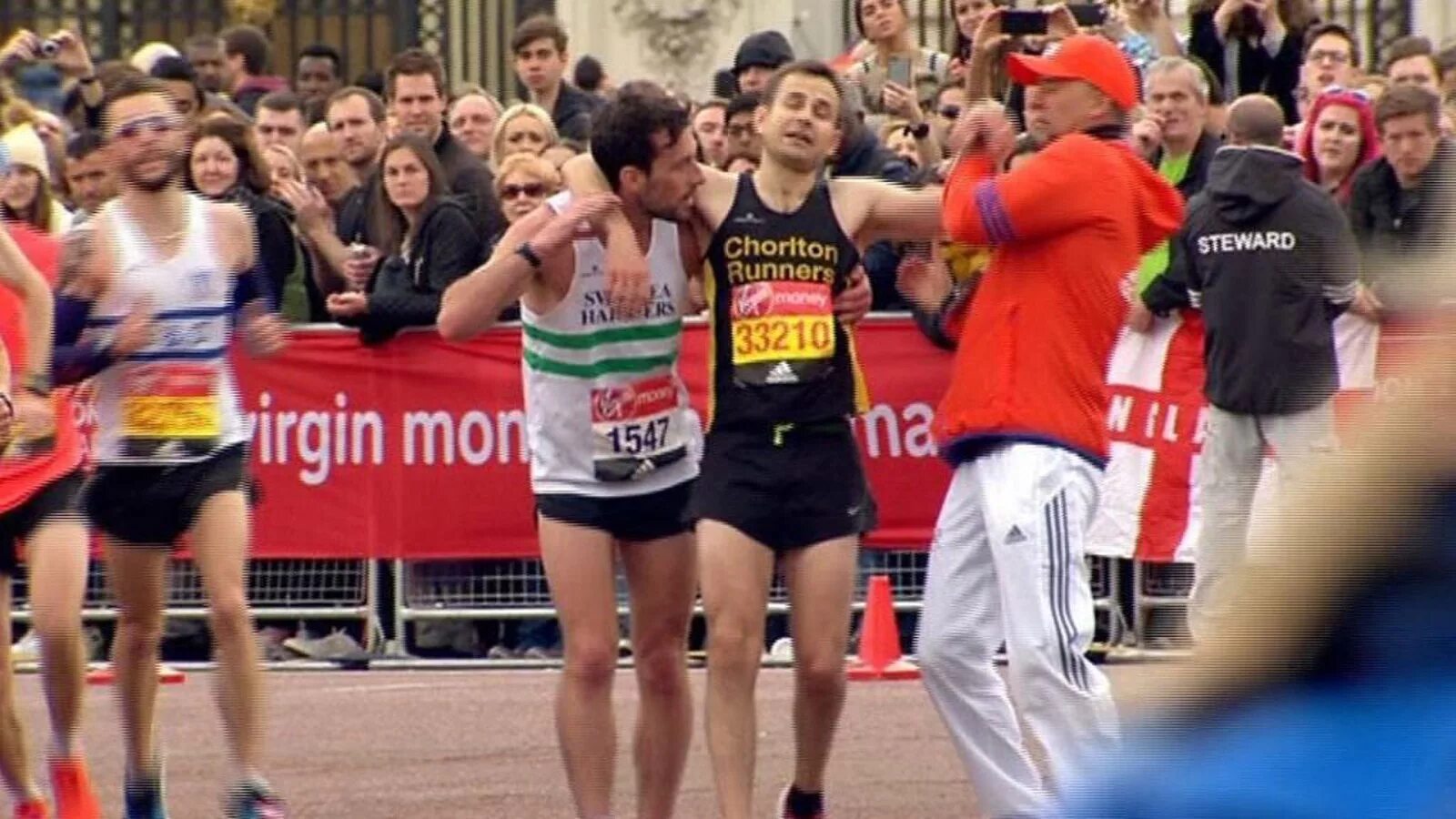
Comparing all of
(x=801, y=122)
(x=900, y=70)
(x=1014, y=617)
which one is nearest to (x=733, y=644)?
(x=1014, y=617)

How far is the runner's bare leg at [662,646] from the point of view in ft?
27.8

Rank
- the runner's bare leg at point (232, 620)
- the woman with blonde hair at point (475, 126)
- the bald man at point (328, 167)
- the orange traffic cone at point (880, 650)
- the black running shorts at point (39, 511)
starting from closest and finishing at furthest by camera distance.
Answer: the runner's bare leg at point (232, 620), the black running shorts at point (39, 511), the orange traffic cone at point (880, 650), the bald man at point (328, 167), the woman with blonde hair at point (475, 126)

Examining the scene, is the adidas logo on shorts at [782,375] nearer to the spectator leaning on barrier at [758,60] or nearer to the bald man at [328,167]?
the bald man at [328,167]

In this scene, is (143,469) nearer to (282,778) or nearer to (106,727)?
(282,778)

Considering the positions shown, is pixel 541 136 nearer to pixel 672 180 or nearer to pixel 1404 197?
pixel 672 180

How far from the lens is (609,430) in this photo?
27.6ft

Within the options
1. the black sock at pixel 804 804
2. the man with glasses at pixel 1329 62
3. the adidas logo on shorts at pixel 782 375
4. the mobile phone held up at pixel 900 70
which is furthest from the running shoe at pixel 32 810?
the mobile phone held up at pixel 900 70

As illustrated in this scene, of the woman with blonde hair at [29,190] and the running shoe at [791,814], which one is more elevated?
the woman with blonde hair at [29,190]

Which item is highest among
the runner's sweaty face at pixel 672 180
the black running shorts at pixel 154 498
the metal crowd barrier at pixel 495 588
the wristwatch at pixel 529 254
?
the runner's sweaty face at pixel 672 180

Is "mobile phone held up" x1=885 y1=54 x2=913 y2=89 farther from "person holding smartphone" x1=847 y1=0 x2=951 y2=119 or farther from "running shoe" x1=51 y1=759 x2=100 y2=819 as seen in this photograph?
"running shoe" x1=51 y1=759 x2=100 y2=819

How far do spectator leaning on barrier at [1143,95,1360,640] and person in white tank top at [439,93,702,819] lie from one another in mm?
4390

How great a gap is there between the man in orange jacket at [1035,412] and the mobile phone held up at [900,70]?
8.46 m

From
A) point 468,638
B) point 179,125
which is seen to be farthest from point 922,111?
point 179,125

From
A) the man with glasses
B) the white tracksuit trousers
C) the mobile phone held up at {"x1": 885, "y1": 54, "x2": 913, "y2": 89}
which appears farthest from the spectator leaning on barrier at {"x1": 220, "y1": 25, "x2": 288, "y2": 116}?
the white tracksuit trousers
